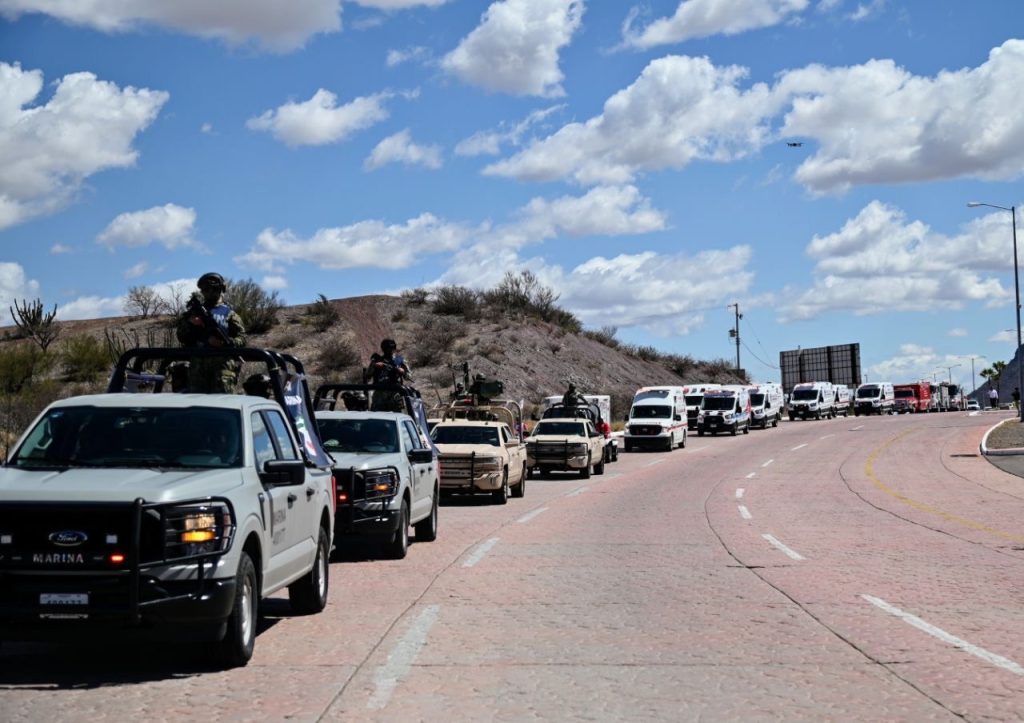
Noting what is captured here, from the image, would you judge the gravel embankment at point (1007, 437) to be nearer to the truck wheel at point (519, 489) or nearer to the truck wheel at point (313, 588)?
the truck wheel at point (519, 489)

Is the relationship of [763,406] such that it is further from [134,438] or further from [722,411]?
[134,438]

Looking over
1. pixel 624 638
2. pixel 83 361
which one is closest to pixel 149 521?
pixel 624 638

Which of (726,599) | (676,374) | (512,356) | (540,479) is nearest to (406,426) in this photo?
(726,599)

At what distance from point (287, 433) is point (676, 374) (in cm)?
9888

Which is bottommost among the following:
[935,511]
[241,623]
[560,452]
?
[935,511]

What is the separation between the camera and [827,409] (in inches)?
3292

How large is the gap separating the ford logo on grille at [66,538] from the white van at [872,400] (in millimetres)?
86119

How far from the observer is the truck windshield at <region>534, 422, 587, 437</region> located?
3303cm

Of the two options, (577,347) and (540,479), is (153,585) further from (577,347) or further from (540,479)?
(577,347)

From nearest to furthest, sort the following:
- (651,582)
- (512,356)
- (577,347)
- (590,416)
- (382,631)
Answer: (382,631) → (651,582) → (590,416) → (512,356) → (577,347)

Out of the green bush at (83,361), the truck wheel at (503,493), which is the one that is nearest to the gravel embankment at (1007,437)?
the truck wheel at (503,493)

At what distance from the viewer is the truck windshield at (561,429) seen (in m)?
33.0

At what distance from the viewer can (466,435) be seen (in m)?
24.2

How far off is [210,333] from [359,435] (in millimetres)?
3721
